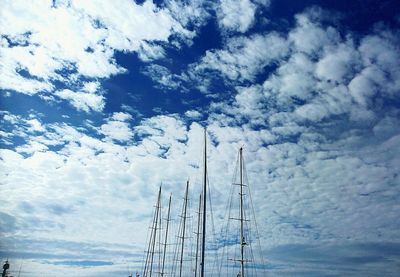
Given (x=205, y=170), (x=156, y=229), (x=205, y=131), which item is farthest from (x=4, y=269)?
(x=156, y=229)

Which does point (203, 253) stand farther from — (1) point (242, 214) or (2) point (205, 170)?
(1) point (242, 214)

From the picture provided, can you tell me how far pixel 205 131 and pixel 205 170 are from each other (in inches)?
303

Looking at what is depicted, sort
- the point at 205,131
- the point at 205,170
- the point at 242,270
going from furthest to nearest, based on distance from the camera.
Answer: the point at 242,270, the point at 205,131, the point at 205,170

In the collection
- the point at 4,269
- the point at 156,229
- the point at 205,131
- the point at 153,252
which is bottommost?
the point at 4,269

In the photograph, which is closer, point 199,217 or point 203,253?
point 203,253

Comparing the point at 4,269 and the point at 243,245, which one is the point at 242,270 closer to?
the point at 243,245

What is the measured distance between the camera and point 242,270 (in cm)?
6475

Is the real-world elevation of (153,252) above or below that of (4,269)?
above

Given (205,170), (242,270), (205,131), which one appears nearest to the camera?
(205,170)

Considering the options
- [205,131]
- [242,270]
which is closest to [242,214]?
[242,270]

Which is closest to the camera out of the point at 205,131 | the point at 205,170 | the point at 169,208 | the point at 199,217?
the point at 205,170

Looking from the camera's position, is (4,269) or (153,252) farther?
(153,252)

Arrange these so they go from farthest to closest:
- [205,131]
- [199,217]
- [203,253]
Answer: [199,217]
[205,131]
[203,253]

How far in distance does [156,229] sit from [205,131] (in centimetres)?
3880
